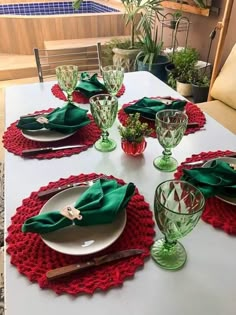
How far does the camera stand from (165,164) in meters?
0.87

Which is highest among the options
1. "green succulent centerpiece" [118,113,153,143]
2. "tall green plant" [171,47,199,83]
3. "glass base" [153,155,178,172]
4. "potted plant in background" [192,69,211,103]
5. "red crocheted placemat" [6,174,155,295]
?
"green succulent centerpiece" [118,113,153,143]

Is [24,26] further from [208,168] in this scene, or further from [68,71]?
[208,168]

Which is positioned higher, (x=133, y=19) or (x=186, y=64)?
(x=133, y=19)

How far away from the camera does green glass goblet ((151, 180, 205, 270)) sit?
1.87ft

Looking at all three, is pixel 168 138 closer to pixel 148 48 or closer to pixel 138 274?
pixel 138 274

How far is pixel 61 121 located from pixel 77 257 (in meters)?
0.53

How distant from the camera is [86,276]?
0.57 m

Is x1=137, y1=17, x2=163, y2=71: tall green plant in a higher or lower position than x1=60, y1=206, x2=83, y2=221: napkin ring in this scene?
lower

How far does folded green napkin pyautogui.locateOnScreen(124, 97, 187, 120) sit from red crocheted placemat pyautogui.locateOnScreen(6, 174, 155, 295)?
0.45 m

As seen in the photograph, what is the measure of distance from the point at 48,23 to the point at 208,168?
12.0 ft

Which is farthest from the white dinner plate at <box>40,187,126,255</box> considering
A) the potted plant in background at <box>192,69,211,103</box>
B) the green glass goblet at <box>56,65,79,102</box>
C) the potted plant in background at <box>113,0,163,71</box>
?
the potted plant in background at <box>113,0,163,71</box>

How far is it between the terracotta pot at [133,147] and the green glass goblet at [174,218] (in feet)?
0.85

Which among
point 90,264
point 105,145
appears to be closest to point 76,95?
point 105,145

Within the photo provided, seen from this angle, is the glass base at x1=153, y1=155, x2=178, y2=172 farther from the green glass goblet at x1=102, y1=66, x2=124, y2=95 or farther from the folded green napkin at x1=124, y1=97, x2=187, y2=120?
the green glass goblet at x1=102, y1=66, x2=124, y2=95
